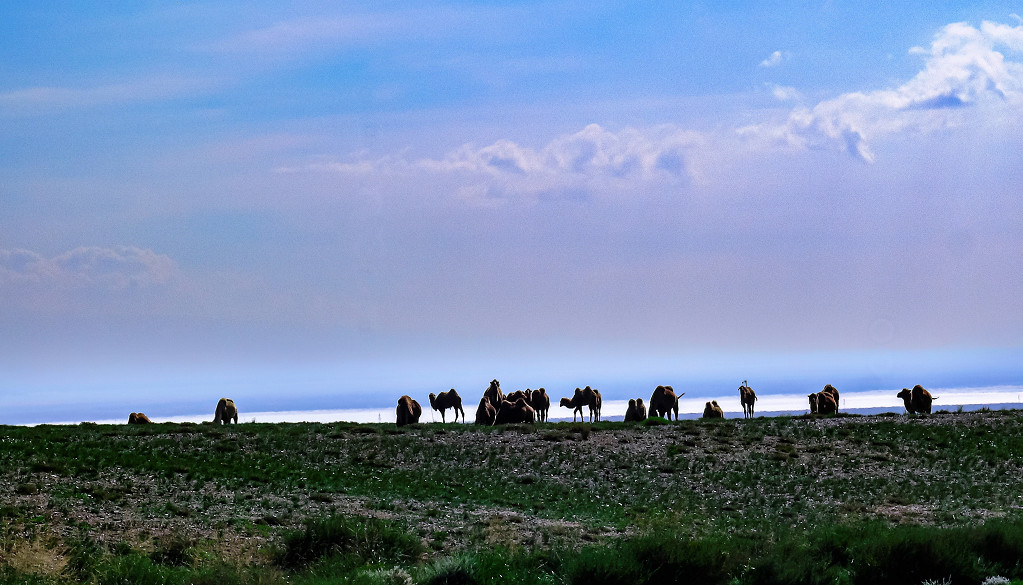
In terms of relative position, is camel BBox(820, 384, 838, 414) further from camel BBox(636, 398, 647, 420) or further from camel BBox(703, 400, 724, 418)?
camel BBox(636, 398, 647, 420)

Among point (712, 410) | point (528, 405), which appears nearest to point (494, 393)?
point (528, 405)

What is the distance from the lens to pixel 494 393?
4522 cm

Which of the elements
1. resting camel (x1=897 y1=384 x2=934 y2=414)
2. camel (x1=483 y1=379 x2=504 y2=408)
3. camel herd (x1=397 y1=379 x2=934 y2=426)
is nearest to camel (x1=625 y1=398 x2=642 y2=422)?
camel herd (x1=397 y1=379 x2=934 y2=426)

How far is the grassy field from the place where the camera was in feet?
62.3

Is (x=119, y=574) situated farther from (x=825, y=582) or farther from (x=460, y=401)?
(x=460, y=401)

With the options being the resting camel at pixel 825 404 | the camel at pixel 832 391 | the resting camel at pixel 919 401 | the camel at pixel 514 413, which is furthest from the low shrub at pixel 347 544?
the resting camel at pixel 919 401

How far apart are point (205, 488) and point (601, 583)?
1229cm

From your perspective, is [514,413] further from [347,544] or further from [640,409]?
[347,544]

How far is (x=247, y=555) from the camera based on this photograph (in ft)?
65.4

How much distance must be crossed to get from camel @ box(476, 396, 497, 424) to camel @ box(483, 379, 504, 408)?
7.39ft

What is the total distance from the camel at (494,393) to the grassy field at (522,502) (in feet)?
21.2

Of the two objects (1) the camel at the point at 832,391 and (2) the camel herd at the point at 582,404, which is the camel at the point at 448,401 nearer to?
(2) the camel herd at the point at 582,404

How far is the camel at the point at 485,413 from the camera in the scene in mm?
41812

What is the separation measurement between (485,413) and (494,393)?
3.36 meters
